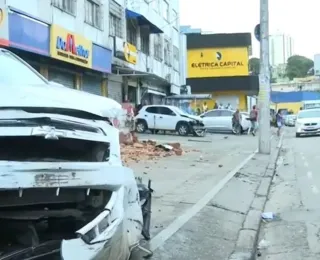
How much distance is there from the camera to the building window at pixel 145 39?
38.6 m

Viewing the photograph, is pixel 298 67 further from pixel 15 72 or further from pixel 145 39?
pixel 15 72

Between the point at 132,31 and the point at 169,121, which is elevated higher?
the point at 132,31

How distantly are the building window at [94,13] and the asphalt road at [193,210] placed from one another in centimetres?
1289

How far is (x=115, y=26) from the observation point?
104ft

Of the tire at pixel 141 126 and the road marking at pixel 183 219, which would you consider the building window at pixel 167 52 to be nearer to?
the tire at pixel 141 126

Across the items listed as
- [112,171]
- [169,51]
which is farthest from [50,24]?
[169,51]

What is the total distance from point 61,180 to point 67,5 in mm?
21239

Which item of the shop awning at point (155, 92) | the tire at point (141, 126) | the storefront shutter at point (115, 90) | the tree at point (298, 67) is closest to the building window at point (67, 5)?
the storefront shutter at point (115, 90)

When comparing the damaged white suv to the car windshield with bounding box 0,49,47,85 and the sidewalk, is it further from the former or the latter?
the sidewalk

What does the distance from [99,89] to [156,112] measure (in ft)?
13.9

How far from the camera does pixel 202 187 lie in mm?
11594

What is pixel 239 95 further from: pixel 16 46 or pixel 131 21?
pixel 16 46

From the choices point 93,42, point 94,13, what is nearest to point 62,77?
point 93,42

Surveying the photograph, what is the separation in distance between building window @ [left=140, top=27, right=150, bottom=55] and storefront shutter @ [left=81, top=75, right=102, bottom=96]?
32.8 feet
